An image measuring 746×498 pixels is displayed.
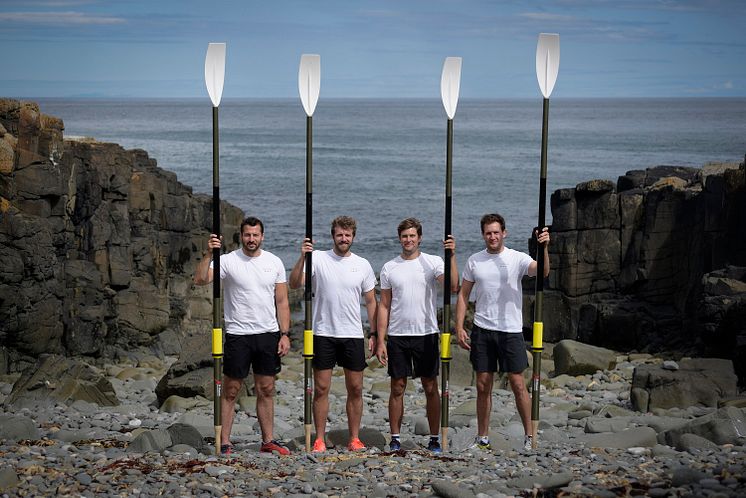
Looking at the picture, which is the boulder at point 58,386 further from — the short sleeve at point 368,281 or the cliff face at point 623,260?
the cliff face at point 623,260

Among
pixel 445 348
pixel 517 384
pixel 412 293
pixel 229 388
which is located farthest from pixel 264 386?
pixel 517 384

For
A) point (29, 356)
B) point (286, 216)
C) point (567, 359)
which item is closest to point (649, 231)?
point (567, 359)

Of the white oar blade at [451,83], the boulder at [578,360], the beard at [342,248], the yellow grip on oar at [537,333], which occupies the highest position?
the white oar blade at [451,83]

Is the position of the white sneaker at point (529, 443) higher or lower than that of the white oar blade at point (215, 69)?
lower

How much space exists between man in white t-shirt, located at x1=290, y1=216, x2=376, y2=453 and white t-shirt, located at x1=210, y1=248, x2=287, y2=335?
0.77 feet

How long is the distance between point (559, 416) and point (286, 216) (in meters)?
48.0

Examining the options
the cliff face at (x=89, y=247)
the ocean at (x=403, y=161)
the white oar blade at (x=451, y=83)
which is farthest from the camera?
the ocean at (x=403, y=161)

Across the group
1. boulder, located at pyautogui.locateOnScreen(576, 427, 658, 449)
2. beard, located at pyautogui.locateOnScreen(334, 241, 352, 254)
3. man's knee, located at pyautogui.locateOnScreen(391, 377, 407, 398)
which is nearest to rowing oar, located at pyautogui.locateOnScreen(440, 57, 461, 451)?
man's knee, located at pyautogui.locateOnScreen(391, 377, 407, 398)

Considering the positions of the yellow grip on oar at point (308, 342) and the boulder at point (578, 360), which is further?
the boulder at point (578, 360)

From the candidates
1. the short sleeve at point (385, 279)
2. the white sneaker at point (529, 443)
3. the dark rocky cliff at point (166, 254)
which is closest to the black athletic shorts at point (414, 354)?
the short sleeve at point (385, 279)

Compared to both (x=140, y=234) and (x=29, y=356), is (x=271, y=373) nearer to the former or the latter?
(x=29, y=356)

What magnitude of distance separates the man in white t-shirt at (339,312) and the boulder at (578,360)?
9178 mm

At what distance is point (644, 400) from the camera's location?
1522 centimetres

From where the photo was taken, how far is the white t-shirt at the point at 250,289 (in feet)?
33.5
